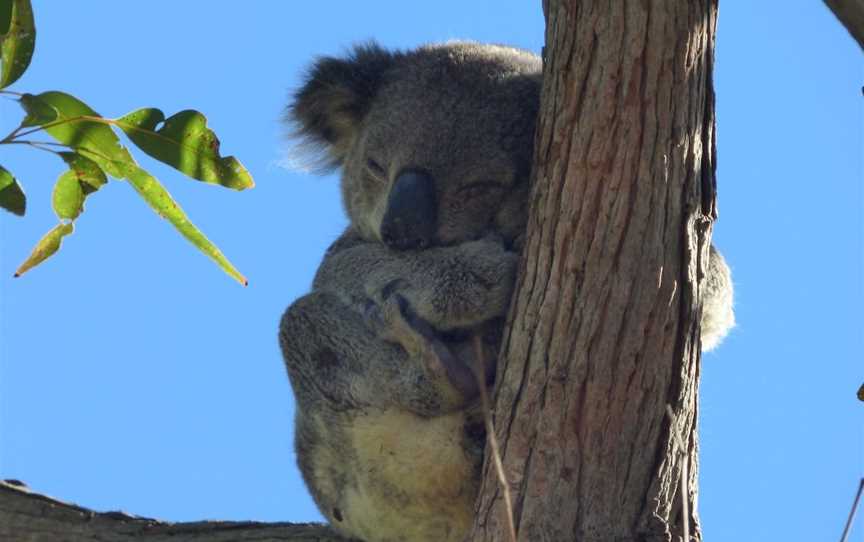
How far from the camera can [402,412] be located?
10.4 ft

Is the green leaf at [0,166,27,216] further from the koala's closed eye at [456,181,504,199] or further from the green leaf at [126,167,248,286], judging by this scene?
the koala's closed eye at [456,181,504,199]

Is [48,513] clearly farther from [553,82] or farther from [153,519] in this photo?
[553,82]

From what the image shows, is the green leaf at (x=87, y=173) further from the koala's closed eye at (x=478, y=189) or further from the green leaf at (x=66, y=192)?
the koala's closed eye at (x=478, y=189)

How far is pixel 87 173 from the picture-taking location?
9.14 ft

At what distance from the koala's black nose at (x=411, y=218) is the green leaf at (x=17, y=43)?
1.07 m

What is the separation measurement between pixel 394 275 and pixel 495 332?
307mm

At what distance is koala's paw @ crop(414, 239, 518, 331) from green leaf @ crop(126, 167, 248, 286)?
0.49 metres

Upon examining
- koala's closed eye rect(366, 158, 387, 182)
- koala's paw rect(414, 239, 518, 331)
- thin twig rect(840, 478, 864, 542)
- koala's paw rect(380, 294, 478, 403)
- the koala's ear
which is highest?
the koala's ear

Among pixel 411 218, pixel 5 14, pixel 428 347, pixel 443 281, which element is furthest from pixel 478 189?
pixel 5 14

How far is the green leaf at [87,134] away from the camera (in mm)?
2623

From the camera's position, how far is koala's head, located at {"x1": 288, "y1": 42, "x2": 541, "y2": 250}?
3369 mm

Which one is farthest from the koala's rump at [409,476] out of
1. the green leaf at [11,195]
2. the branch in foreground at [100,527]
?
the green leaf at [11,195]

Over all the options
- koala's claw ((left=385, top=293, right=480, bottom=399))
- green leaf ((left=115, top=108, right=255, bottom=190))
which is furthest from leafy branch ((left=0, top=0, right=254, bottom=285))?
koala's claw ((left=385, top=293, right=480, bottom=399))

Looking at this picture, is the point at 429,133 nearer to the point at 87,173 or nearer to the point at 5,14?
the point at 87,173
